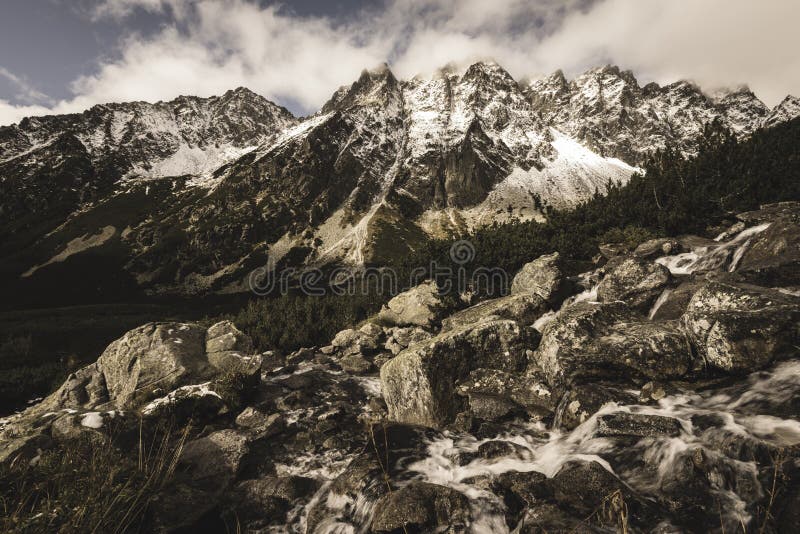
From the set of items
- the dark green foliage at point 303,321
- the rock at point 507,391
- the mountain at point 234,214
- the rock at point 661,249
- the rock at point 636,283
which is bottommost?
the rock at point 507,391

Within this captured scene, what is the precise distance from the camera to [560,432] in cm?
1148

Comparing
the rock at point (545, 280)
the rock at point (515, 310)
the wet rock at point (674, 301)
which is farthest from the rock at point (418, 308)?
the wet rock at point (674, 301)

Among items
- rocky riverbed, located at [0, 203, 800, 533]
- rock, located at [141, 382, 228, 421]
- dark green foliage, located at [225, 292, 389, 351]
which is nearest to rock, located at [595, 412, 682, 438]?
rocky riverbed, located at [0, 203, 800, 533]

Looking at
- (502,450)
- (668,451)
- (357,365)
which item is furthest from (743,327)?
(357,365)

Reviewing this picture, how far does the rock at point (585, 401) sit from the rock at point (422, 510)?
4852mm

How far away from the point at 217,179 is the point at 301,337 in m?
180

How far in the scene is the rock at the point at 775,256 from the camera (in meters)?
14.8

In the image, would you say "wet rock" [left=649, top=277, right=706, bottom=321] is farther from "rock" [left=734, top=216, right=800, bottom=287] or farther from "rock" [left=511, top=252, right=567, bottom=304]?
"rock" [left=511, top=252, right=567, bottom=304]

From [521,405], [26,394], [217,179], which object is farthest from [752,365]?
[217,179]

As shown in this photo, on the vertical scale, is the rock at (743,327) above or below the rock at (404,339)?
above

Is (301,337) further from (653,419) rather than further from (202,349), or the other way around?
(653,419)

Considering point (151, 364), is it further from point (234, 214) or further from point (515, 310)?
point (234, 214)

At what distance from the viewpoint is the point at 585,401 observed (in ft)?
38.0

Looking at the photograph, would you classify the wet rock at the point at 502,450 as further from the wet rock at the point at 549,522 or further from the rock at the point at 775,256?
the rock at the point at 775,256
